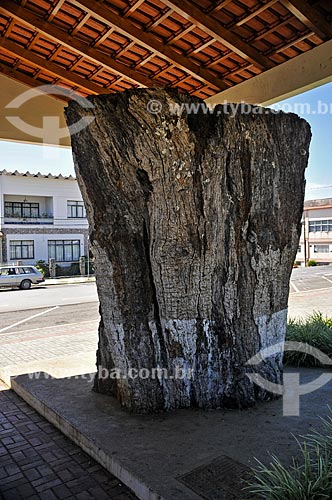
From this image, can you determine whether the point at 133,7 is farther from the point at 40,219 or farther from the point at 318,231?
the point at 318,231

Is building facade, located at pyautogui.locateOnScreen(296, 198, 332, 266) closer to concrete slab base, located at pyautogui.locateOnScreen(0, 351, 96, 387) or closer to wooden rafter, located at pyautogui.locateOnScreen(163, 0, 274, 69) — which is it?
concrete slab base, located at pyautogui.locateOnScreen(0, 351, 96, 387)

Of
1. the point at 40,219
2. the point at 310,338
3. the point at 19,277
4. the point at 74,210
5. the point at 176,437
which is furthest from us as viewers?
the point at 74,210

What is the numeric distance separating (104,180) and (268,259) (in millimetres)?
1736

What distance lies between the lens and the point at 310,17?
3.78 meters

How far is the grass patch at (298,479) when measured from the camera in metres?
2.41

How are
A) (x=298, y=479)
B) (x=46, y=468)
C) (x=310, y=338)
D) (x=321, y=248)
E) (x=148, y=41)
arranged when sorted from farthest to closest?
(x=321, y=248)
(x=310, y=338)
(x=148, y=41)
(x=46, y=468)
(x=298, y=479)

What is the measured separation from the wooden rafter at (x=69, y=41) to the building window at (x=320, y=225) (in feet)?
101

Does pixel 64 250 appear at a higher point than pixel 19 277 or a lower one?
higher

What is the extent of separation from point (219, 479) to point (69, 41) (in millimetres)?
4172

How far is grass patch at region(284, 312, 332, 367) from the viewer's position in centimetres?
558

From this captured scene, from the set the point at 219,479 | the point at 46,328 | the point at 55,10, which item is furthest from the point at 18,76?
the point at 46,328

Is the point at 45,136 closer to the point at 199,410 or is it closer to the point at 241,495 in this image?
the point at 199,410

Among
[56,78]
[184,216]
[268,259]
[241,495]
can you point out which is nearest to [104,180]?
[184,216]

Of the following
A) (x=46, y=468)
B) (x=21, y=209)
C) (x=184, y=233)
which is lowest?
(x=46, y=468)
